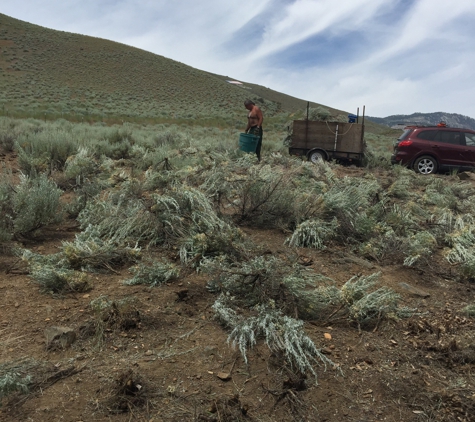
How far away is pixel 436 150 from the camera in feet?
41.8

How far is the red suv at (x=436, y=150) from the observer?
1270 cm

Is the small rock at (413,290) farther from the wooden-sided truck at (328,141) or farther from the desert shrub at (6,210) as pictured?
the wooden-sided truck at (328,141)

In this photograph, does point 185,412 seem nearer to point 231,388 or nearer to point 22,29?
point 231,388

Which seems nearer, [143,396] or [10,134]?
[143,396]

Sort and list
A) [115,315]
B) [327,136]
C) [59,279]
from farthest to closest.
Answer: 1. [327,136]
2. [59,279]
3. [115,315]

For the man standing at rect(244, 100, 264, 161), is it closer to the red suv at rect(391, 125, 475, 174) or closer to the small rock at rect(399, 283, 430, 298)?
the red suv at rect(391, 125, 475, 174)

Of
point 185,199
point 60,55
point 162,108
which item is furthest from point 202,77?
point 185,199

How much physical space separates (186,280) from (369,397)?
72.4 inches

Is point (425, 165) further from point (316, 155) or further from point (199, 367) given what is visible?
point (199, 367)

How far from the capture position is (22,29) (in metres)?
61.8

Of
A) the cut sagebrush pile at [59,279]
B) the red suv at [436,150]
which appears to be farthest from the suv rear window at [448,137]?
the cut sagebrush pile at [59,279]

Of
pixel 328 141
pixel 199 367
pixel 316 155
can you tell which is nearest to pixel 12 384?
pixel 199 367

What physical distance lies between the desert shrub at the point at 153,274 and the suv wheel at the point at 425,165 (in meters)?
10.7

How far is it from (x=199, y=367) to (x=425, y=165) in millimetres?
11848
